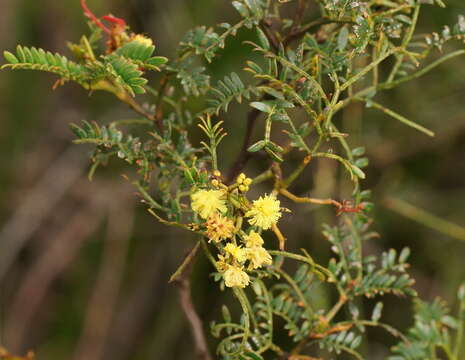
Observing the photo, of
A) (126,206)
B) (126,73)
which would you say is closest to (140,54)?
(126,73)

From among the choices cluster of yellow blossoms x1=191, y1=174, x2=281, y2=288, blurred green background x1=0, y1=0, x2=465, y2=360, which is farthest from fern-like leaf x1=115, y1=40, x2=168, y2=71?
Answer: blurred green background x1=0, y1=0, x2=465, y2=360

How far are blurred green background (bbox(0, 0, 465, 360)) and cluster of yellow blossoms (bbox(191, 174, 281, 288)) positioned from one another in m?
0.89

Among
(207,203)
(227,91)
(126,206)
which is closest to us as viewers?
(207,203)

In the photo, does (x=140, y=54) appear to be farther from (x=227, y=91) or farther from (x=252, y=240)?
(x=252, y=240)

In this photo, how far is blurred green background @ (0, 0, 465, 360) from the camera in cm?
147

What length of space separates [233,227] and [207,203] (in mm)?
33

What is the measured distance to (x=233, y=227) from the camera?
0.51 metres

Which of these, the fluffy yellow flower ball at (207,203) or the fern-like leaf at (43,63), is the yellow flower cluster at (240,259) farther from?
the fern-like leaf at (43,63)

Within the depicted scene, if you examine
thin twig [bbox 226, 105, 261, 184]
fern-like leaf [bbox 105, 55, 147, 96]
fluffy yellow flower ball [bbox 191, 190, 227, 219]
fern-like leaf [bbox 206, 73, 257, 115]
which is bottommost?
fluffy yellow flower ball [bbox 191, 190, 227, 219]

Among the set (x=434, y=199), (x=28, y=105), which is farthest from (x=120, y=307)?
(x=434, y=199)

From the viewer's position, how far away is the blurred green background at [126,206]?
4.83 ft

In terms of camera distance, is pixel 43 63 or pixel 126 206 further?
pixel 126 206

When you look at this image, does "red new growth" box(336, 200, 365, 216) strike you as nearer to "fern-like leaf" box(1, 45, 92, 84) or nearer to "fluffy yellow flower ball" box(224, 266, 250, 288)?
"fluffy yellow flower ball" box(224, 266, 250, 288)

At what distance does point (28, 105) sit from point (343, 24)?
4.71 ft
